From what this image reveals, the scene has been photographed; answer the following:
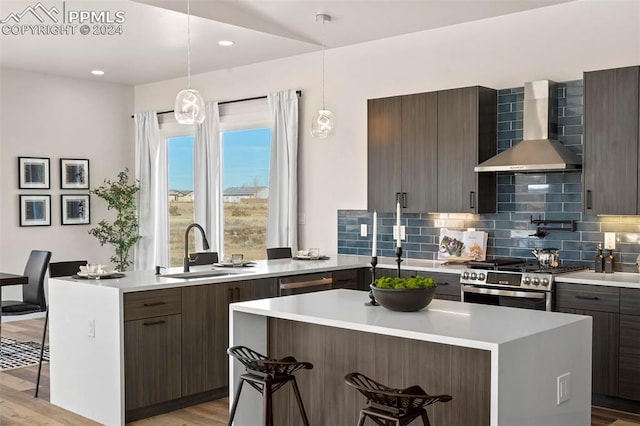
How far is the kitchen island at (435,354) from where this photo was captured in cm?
283

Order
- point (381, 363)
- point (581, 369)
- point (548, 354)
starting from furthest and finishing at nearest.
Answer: point (381, 363) → point (581, 369) → point (548, 354)

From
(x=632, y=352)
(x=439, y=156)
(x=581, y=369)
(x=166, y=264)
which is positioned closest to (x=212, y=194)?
(x=166, y=264)

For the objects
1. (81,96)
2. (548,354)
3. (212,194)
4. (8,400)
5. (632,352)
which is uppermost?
(81,96)

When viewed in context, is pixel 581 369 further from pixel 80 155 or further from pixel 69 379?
pixel 80 155

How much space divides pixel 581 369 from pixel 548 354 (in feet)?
1.09

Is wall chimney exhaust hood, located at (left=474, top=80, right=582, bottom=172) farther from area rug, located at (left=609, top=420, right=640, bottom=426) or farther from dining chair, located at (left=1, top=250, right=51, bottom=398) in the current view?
dining chair, located at (left=1, top=250, right=51, bottom=398)

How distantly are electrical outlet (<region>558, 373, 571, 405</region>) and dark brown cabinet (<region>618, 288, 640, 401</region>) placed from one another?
1887mm

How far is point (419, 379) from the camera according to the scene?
3363 millimetres

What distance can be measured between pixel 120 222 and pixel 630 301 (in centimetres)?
627

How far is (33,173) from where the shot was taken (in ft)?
27.8

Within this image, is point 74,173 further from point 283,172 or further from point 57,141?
point 283,172

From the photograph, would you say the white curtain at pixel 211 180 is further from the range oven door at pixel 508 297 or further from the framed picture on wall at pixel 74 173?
the range oven door at pixel 508 297

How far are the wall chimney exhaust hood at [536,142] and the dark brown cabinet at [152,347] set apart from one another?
2.68 metres

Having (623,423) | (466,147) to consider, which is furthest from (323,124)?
(623,423)
